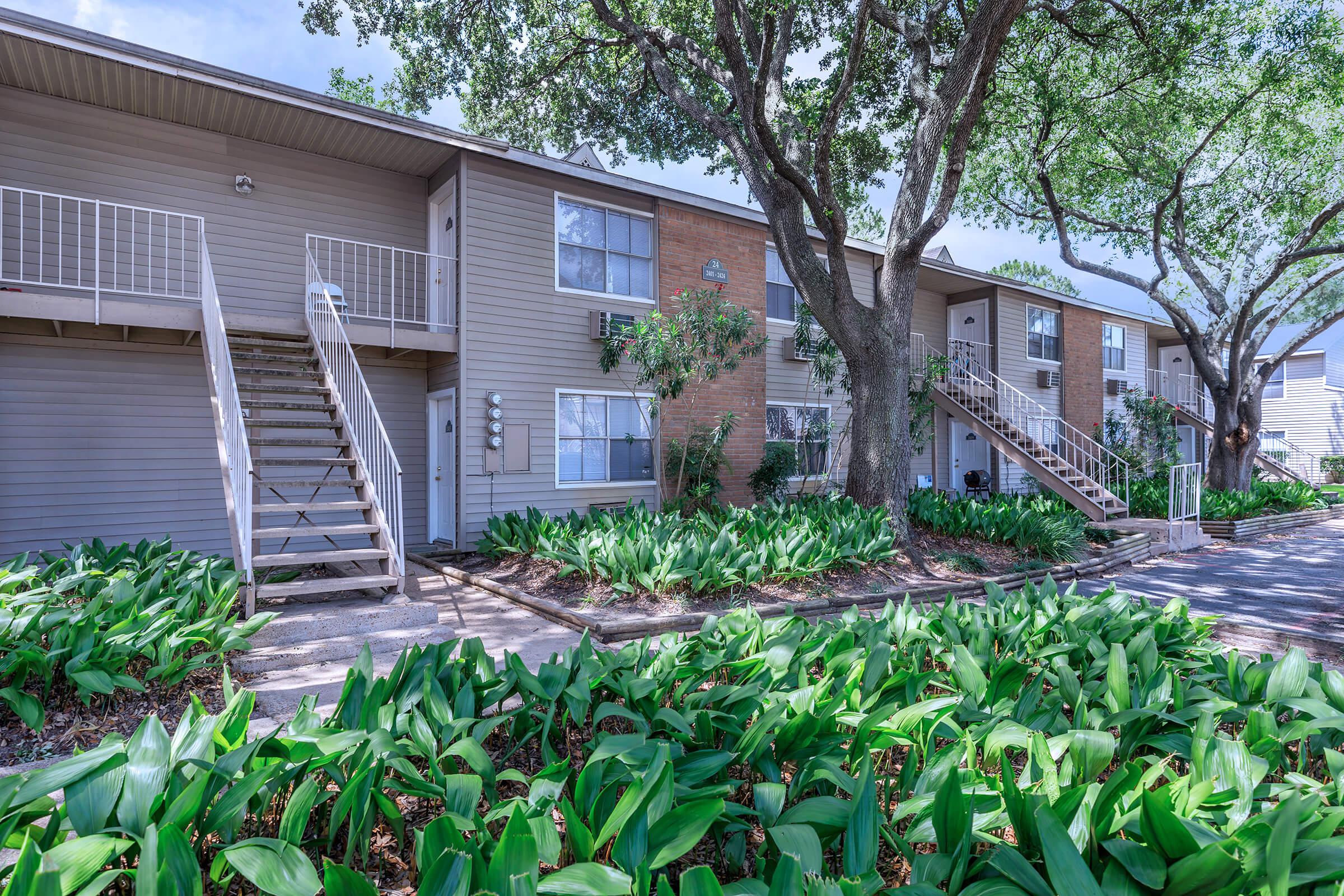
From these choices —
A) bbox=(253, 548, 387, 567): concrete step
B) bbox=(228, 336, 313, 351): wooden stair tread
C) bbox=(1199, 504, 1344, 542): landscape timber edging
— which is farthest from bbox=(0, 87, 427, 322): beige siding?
bbox=(1199, 504, 1344, 542): landscape timber edging

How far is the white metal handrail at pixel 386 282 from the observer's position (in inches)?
360

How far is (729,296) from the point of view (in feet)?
37.7

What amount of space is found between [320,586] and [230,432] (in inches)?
62.9

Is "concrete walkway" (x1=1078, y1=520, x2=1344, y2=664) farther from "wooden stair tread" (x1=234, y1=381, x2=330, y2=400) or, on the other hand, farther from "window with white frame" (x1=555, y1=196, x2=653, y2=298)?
"wooden stair tread" (x1=234, y1=381, x2=330, y2=400)

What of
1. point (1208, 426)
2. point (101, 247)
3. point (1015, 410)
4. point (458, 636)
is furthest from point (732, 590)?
point (1208, 426)

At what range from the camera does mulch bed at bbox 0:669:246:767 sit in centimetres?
336

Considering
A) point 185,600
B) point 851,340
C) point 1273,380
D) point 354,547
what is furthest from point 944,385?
point 1273,380

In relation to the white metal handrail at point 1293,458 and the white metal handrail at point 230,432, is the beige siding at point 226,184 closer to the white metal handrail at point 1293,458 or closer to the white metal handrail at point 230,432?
the white metal handrail at point 230,432

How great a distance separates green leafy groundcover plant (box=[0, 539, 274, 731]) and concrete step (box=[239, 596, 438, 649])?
319 millimetres

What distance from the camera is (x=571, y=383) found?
32.9 ft

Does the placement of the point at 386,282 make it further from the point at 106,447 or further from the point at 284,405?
the point at 106,447

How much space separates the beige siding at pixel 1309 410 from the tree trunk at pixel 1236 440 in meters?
12.2

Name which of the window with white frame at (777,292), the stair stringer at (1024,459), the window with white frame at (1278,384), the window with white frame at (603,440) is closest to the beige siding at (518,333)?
the window with white frame at (603,440)

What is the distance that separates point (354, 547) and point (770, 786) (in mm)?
8582
